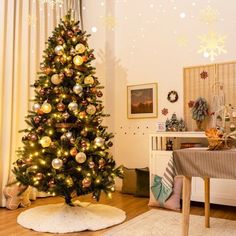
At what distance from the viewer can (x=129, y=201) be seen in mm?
3969

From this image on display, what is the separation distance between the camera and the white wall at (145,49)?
4.27 m

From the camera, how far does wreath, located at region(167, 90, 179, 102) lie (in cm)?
439

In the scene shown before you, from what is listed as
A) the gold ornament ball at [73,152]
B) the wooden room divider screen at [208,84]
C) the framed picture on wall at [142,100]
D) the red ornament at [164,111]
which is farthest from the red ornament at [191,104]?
the gold ornament ball at [73,152]

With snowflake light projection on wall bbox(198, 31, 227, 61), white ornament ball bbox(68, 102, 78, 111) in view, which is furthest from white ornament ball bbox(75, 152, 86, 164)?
snowflake light projection on wall bbox(198, 31, 227, 61)

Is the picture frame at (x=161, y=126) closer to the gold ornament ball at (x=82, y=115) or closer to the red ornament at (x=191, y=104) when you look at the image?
the red ornament at (x=191, y=104)

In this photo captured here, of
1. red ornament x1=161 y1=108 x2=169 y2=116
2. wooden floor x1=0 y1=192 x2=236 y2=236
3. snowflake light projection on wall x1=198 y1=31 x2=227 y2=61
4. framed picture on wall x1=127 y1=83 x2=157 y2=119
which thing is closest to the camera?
wooden floor x1=0 y1=192 x2=236 y2=236

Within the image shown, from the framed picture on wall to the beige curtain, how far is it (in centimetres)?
151

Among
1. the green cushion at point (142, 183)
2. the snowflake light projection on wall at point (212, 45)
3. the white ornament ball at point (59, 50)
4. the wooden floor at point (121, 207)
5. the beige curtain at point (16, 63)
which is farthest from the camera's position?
the green cushion at point (142, 183)

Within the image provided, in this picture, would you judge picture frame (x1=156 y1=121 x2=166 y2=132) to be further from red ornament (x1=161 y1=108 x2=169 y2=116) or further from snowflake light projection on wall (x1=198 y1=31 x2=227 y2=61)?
snowflake light projection on wall (x1=198 y1=31 x2=227 y2=61)

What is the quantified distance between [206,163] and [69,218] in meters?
1.51

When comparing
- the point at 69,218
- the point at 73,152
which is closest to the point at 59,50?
the point at 73,152

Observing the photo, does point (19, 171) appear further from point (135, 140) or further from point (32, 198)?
point (135, 140)

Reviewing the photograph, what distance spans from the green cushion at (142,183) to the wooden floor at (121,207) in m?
0.10

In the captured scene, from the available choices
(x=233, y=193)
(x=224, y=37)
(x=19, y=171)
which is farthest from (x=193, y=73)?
(x=19, y=171)
